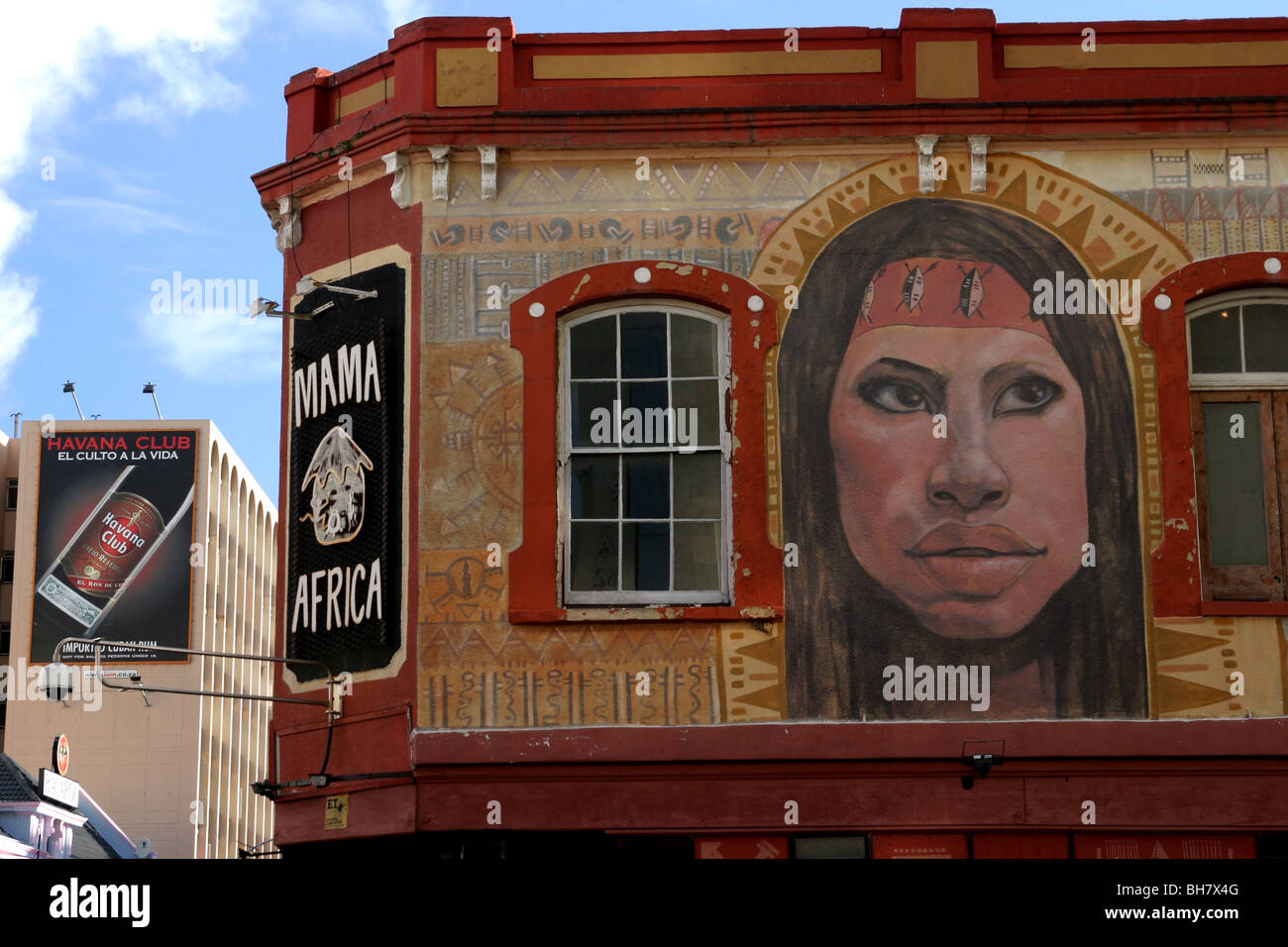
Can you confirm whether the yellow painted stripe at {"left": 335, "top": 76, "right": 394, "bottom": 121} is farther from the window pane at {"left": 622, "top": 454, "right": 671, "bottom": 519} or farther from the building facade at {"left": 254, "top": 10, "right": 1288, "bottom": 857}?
the window pane at {"left": 622, "top": 454, "right": 671, "bottom": 519}

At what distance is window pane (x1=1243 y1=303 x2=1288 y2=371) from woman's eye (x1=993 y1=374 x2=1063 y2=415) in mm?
1609

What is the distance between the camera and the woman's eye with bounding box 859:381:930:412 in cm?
1455

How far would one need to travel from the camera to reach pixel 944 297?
14.7 metres

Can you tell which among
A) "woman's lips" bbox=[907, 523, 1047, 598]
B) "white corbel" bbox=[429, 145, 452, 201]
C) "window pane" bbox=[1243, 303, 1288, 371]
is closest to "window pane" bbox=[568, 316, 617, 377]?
"white corbel" bbox=[429, 145, 452, 201]

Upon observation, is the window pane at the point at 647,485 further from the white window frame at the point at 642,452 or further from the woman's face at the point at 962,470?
the woman's face at the point at 962,470

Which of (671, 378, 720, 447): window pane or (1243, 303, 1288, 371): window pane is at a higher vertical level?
(1243, 303, 1288, 371): window pane

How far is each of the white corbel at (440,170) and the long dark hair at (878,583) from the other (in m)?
3.00

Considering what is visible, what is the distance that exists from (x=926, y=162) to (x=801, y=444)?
254 centimetres

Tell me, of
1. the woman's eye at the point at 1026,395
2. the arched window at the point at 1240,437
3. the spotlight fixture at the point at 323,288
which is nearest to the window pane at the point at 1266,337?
the arched window at the point at 1240,437

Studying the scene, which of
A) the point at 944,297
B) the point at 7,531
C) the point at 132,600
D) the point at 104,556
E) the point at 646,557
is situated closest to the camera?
the point at 646,557

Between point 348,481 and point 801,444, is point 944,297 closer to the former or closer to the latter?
point 801,444

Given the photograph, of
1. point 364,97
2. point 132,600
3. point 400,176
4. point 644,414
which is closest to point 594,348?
point 644,414

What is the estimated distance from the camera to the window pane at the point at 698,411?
573 inches
